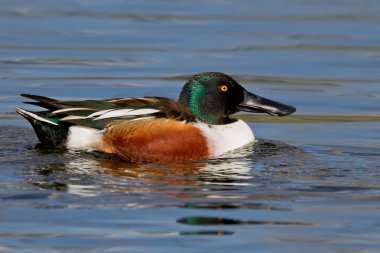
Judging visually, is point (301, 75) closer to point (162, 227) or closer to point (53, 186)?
point (53, 186)

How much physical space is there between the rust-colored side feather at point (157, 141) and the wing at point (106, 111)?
83mm

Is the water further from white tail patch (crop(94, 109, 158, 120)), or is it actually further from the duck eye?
the duck eye

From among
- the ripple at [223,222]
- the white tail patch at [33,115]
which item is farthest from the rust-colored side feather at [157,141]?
the ripple at [223,222]

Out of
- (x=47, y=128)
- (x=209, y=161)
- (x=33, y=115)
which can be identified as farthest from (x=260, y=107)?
(x=33, y=115)

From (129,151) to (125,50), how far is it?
5.65m

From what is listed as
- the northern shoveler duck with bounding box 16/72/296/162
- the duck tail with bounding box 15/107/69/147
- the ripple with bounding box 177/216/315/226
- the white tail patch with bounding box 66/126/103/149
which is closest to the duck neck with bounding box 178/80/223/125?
the northern shoveler duck with bounding box 16/72/296/162

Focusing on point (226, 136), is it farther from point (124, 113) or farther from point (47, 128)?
point (47, 128)

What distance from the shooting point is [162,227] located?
25.5ft

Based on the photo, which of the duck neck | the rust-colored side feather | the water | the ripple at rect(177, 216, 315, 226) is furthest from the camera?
the duck neck

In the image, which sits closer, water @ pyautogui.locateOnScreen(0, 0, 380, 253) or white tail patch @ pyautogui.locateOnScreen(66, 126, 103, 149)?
water @ pyautogui.locateOnScreen(0, 0, 380, 253)

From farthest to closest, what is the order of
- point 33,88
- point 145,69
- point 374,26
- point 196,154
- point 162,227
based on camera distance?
point 374,26, point 145,69, point 33,88, point 196,154, point 162,227

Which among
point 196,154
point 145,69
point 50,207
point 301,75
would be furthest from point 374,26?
point 50,207

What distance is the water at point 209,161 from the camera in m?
7.74

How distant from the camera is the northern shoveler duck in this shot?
10.3 metres
